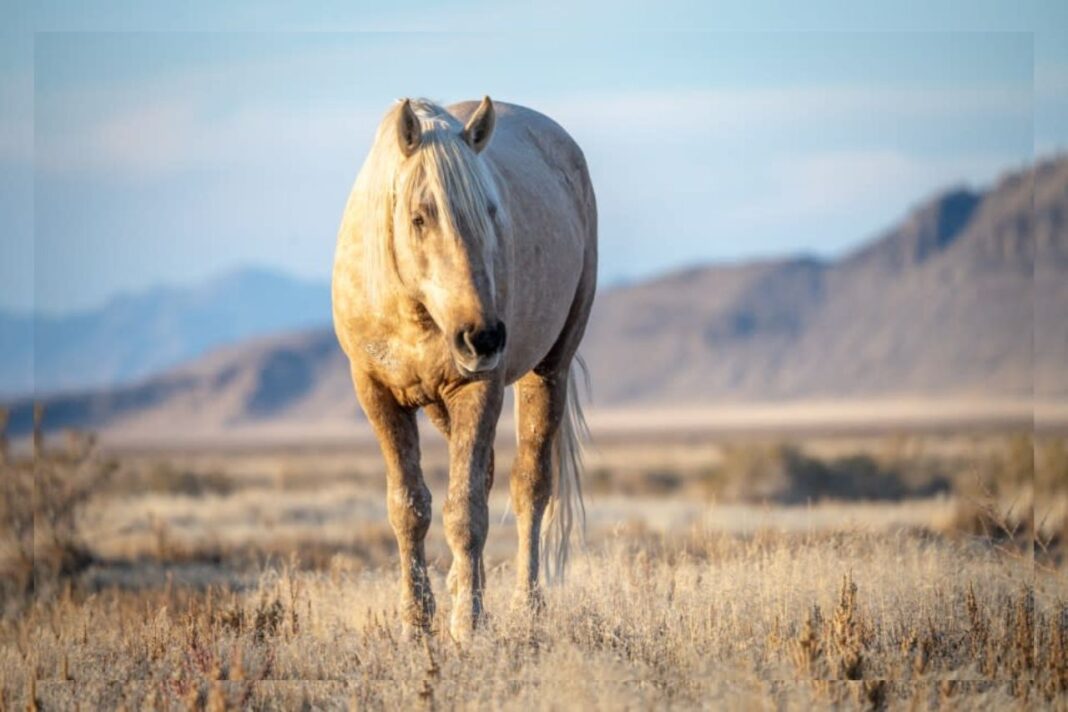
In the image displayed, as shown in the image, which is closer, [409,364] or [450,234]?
[450,234]

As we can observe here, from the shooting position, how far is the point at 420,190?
7418 millimetres

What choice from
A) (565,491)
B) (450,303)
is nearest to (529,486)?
(565,491)

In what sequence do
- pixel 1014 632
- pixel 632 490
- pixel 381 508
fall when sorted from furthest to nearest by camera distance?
pixel 632 490
pixel 381 508
pixel 1014 632

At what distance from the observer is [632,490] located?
3628 cm

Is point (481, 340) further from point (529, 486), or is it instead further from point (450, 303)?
point (529, 486)

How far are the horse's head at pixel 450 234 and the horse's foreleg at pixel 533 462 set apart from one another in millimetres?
2077

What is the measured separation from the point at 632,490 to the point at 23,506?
819 inches

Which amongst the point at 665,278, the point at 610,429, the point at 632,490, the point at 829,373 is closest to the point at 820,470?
the point at 632,490

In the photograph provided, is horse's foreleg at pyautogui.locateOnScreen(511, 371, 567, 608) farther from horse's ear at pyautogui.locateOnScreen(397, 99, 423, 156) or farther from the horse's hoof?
horse's ear at pyautogui.locateOnScreen(397, 99, 423, 156)

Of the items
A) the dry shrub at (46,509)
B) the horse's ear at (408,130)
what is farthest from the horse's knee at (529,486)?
the dry shrub at (46,509)

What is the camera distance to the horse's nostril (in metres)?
7.09

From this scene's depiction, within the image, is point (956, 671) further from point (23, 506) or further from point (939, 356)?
point (939, 356)

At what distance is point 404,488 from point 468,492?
0.58 m

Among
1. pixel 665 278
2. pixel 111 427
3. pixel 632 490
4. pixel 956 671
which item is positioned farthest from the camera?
pixel 665 278
